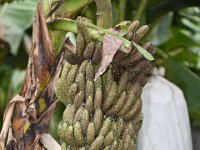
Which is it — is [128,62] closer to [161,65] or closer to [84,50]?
[84,50]

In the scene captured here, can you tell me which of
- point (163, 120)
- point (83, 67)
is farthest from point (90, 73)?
point (163, 120)

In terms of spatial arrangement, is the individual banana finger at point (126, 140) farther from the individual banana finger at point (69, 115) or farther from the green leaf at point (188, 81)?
the green leaf at point (188, 81)

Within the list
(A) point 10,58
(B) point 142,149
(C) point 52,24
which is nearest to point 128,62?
(C) point 52,24

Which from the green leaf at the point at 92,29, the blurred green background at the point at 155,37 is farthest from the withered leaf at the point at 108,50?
the blurred green background at the point at 155,37

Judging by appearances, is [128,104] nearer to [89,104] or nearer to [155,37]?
[89,104]

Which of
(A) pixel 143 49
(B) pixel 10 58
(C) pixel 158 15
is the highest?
(A) pixel 143 49

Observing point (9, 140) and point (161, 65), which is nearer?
point (9, 140)

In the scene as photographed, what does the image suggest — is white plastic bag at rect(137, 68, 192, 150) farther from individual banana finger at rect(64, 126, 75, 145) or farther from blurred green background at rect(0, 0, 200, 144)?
individual banana finger at rect(64, 126, 75, 145)
